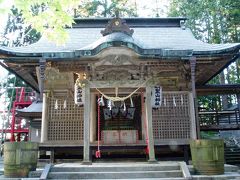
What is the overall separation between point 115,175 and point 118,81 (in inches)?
140

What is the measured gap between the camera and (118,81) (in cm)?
1039

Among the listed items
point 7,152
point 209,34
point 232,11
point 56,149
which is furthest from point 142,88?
point 209,34

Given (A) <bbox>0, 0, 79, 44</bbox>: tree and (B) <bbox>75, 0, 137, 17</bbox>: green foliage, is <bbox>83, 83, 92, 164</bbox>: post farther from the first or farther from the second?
(B) <bbox>75, 0, 137, 17</bbox>: green foliage

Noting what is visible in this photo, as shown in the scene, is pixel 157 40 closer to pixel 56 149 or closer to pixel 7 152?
pixel 56 149

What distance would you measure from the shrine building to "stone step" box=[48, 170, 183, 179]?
1.40 metres

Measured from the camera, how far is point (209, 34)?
27.0m

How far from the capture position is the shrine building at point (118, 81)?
31.9ft

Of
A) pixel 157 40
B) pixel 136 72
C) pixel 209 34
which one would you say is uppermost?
pixel 209 34

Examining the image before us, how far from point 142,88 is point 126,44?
7.20 ft

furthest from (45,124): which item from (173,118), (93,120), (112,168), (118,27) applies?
(173,118)

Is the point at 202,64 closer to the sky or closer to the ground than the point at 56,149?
closer to the sky

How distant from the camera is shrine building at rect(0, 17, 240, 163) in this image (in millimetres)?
9734

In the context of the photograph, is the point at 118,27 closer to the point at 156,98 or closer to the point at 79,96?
the point at 79,96

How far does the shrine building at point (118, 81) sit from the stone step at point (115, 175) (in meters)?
1.40
